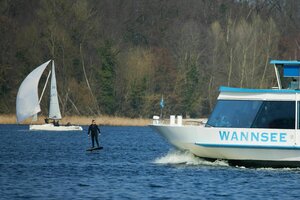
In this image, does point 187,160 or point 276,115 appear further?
point 187,160

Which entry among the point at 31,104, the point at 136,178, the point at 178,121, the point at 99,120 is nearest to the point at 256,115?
the point at 178,121

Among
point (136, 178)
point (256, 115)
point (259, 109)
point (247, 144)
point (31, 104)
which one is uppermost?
point (31, 104)

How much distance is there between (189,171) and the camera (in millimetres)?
36469

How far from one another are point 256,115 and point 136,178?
495cm

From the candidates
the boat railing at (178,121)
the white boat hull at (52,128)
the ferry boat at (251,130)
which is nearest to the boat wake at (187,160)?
the ferry boat at (251,130)

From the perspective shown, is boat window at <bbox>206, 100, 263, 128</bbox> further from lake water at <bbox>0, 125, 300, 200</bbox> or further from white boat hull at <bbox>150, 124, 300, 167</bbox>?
lake water at <bbox>0, 125, 300, 200</bbox>

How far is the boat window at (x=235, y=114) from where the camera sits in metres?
36.8

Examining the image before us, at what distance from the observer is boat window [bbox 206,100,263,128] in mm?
36812

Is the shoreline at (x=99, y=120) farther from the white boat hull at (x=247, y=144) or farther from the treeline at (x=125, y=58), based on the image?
the white boat hull at (x=247, y=144)

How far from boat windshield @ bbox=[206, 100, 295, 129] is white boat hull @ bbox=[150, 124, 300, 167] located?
37cm

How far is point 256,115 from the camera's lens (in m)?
36.8

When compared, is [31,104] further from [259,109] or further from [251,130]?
[251,130]

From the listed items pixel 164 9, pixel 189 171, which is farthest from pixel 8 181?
pixel 164 9

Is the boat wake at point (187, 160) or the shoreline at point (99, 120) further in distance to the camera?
the shoreline at point (99, 120)
